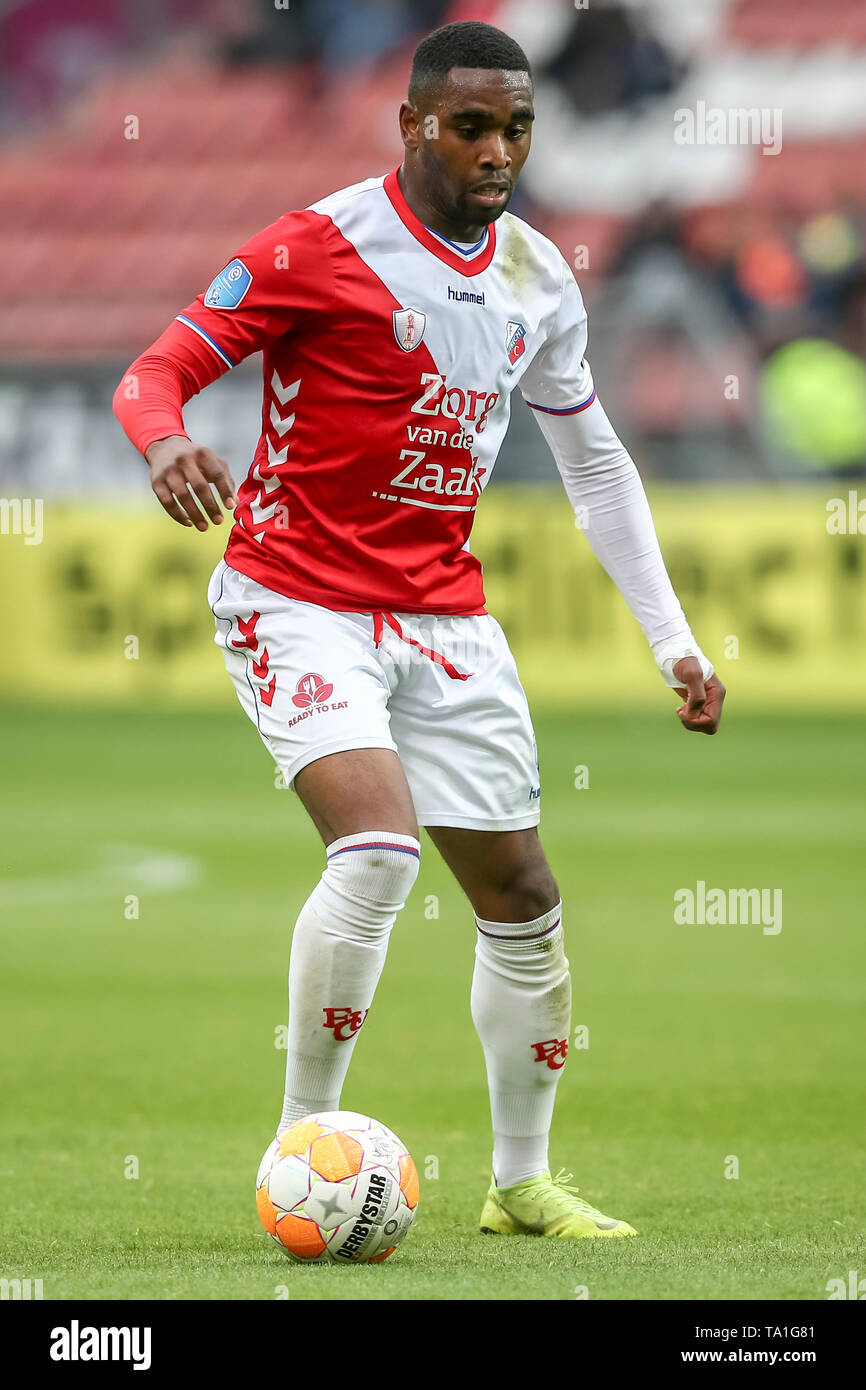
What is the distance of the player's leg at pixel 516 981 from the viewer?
13.6ft

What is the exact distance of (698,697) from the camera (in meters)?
4.38

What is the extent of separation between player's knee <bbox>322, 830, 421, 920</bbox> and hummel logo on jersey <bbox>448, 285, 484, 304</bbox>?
1.12m

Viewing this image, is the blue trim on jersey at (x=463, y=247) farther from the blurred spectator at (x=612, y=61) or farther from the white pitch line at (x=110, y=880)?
the blurred spectator at (x=612, y=61)

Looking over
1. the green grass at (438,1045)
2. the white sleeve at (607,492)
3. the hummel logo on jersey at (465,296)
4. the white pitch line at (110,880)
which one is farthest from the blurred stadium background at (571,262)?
the hummel logo on jersey at (465,296)

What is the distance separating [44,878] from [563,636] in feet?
20.8

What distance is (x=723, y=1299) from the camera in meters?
3.30

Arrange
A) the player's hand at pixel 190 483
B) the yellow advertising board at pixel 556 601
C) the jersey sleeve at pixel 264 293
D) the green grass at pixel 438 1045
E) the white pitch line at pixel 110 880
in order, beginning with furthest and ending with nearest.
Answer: the yellow advertising board at pixel 556 601, the white pitch line at pixel 110 880, the jersey sleeve at pixel 264 293, the green grass at pixel 438 1045, the player's hand at pixel 190 483

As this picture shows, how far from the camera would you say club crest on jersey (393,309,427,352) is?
13.2 feet

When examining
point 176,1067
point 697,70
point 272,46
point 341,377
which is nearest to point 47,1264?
point 341,377

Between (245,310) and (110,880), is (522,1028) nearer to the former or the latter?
(245,310)

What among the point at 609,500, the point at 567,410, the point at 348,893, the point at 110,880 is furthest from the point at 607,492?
the point at 110,880

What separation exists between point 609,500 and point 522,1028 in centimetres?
119

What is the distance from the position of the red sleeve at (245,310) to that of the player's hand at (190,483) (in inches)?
11.1

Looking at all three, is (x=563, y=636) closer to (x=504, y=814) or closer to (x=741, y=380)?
(x=741, y=380)
